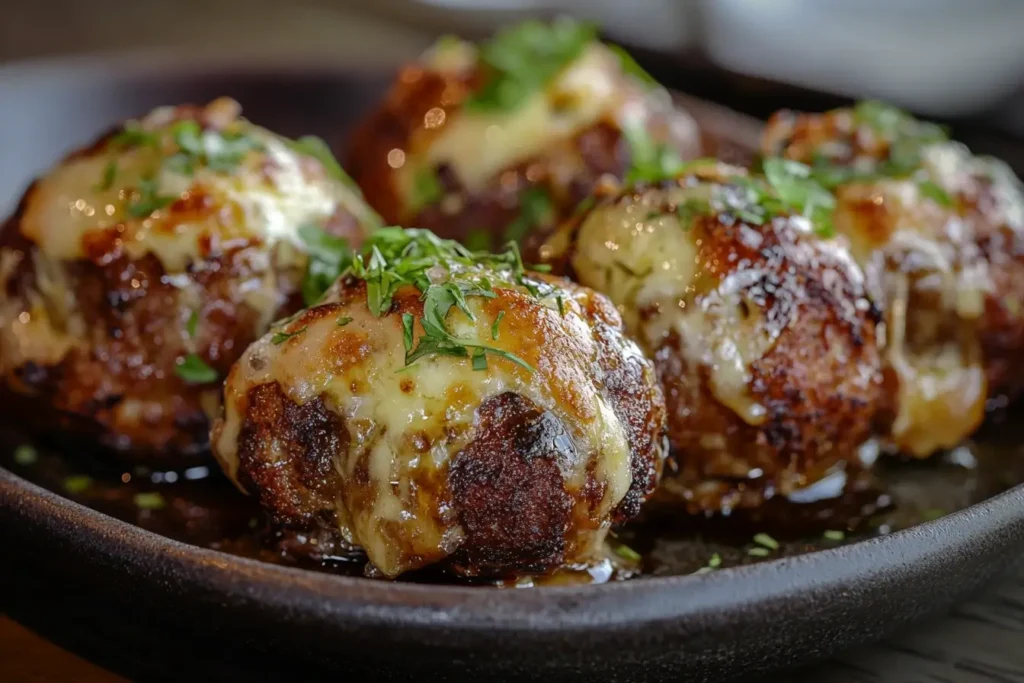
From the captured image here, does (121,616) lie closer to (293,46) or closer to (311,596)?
(311,596)

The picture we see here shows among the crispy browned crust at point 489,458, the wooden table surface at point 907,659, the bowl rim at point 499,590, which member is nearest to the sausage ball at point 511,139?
the crispy browned crust at point 489,458

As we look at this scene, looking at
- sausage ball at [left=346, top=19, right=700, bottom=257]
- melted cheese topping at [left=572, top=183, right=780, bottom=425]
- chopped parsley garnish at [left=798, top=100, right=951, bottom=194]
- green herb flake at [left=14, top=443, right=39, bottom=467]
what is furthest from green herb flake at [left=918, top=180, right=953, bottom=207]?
green herb flake at [left=14, top=443, right=39, bottom=467]

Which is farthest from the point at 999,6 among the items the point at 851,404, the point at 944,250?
the point at 851,404

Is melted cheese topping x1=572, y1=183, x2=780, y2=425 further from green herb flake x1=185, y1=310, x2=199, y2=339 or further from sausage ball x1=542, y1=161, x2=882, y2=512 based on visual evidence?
green herb flake x1=185, y1=310, x2=199, y2=339

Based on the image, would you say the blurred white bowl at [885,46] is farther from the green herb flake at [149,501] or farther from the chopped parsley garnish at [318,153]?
the green herb flake at [149,501]

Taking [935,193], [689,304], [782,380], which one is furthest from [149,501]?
[935,193]

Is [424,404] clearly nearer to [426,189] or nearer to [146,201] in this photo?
[146,201]
